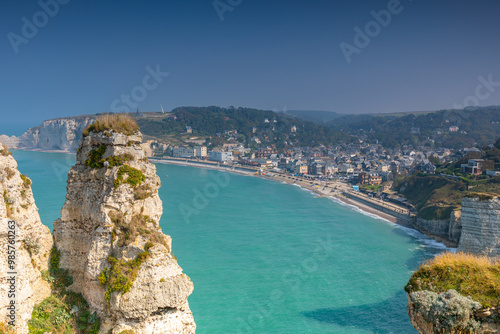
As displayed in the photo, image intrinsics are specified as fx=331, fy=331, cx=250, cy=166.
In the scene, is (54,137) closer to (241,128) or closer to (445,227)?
(241,128)

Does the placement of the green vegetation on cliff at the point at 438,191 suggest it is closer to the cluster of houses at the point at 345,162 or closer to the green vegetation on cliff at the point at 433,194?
the green vegetation on cliff at the point at 433,194

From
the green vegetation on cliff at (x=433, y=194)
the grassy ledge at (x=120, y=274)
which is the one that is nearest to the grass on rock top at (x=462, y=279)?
the grassy ledge at (x=120, y=274)

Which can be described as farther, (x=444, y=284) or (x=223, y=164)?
(x=223, y=164)

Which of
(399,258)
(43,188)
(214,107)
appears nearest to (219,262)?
(399,258)

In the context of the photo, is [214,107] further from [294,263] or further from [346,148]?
[294,263]

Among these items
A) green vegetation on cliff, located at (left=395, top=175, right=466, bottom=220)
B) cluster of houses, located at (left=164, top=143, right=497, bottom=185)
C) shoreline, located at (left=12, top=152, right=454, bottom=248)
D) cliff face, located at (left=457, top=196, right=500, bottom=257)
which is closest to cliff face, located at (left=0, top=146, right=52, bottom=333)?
cliff face, located at (left=457, top=196, right=500, bottom=257)

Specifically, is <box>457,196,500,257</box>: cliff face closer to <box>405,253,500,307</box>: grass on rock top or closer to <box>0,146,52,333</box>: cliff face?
<box>405,253,500,307</box>: grass on rock top
